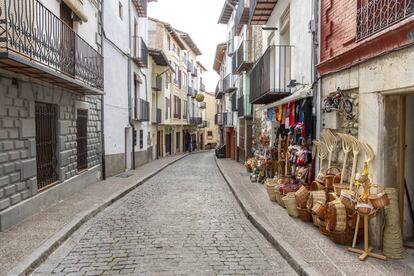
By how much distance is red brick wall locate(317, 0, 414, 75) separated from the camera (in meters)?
4.91

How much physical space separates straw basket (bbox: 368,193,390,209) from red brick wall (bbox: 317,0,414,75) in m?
1.92

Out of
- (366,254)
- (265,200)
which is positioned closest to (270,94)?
Result: (265,200)

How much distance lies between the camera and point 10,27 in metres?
6.46

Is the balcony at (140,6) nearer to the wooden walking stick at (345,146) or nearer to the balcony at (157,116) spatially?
the balcony at (157,116)

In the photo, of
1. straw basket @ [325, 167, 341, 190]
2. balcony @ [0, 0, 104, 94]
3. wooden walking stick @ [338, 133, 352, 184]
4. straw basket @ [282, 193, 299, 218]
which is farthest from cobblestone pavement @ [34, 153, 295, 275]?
balcony @ [0, 0, 104, 94]

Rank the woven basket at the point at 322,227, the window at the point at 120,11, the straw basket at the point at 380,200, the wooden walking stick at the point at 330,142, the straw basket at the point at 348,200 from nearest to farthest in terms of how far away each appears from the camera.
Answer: the straw basket at the point at 380,200 → the straw basket at the point at 348,200 → the woven basket at the point at 322,227 → the wooden walking stick at the point at 330,142 → the window at the point at 120,11

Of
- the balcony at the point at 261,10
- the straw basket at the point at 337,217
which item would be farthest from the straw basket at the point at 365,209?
the balcony at the point at 261,10

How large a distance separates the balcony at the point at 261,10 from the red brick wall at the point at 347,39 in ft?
14.8

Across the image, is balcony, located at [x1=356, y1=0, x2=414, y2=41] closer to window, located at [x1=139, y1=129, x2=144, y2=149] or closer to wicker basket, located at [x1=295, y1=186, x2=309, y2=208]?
wicker basket, located at [x1=295, y1=186, x2=309, y2=208]

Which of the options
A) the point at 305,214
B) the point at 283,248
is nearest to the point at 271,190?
the point at 305,214

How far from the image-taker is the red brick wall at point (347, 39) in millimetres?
4914

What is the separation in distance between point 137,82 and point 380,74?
17.8m

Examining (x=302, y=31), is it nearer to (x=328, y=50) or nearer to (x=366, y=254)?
(x=328, y=50)

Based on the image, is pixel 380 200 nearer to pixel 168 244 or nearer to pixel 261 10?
pixel 168 244
